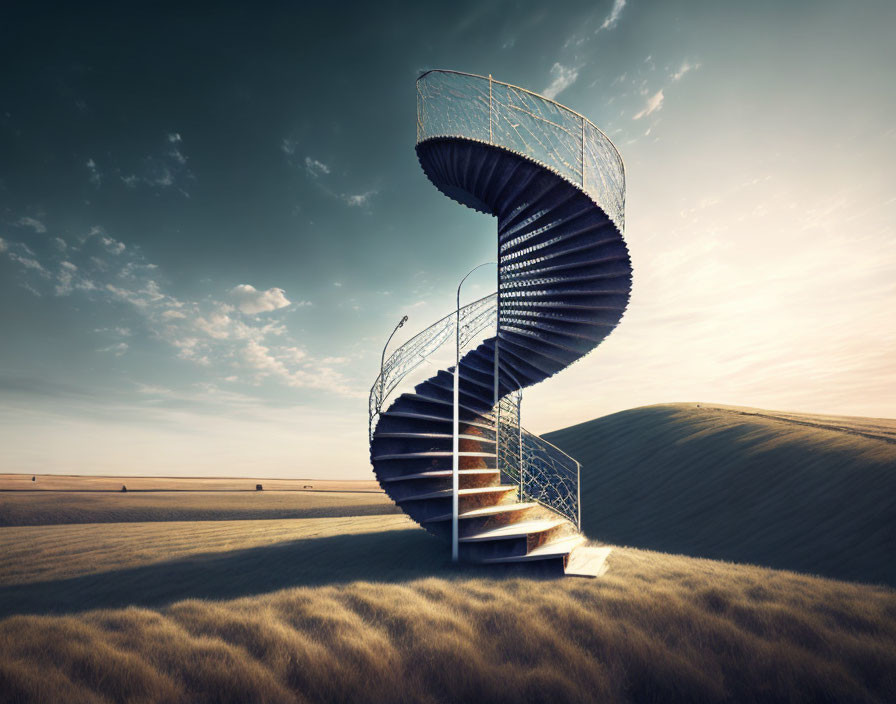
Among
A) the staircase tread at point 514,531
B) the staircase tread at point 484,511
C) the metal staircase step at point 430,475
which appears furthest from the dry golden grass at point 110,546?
the staircase tread at point 514,531

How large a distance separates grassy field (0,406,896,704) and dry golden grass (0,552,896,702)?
14 millimetres

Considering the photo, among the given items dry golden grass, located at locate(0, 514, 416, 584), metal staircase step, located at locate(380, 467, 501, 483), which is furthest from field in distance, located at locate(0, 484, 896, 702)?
metal staircase step, located at locate(380, 467, 501, 483)

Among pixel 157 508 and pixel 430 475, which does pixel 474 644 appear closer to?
pixel 430 475

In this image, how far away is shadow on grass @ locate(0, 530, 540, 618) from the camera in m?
4.59

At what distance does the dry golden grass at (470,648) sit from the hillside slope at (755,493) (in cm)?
391

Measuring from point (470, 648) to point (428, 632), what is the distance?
391mm

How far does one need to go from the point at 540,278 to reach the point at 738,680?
5.22 m

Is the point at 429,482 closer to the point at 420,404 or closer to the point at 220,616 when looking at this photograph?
the point at 420,404

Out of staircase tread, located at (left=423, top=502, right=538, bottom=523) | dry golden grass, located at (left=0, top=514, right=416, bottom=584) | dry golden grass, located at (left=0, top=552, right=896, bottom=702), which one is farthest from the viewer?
dry golden grass, located at (left=0, top=514, right=416, bottom=584)

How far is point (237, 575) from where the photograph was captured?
17.9 feet

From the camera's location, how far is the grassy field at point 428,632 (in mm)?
2652

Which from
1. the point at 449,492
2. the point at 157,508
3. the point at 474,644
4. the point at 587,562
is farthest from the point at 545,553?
the point at 157,508

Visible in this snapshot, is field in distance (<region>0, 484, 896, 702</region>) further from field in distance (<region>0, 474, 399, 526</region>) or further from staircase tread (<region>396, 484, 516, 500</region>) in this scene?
field in distance (<region>0, 474, 399, 526</region>)

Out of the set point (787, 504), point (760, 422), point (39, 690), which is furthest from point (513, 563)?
point (760, 422)
